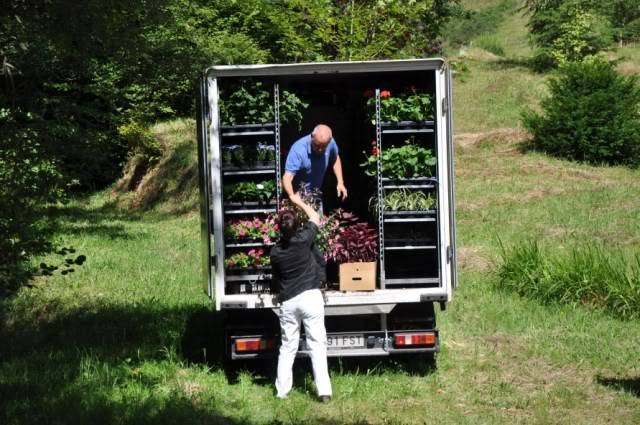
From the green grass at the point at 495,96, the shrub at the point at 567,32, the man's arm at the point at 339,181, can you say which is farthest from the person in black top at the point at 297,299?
the shrub at the point at 567,32

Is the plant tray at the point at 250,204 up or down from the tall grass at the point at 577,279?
up

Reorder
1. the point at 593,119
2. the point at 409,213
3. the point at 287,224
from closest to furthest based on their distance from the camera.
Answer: the point at 287,224
the point at 409,213
the point at 593,119

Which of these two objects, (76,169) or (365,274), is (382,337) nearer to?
(365,274)

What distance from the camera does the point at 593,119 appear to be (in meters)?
26.5

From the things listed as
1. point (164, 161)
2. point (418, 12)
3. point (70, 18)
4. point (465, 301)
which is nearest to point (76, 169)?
point (70, 18)

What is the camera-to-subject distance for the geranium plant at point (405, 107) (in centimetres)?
932

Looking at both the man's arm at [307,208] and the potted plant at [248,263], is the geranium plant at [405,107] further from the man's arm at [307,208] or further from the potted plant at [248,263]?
the potted plant at [248,263]

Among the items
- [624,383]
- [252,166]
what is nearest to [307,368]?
[252,166]

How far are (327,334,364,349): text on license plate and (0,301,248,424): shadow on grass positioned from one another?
49.6 inches

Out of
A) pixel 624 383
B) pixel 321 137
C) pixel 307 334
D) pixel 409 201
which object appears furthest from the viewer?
pixel 321 137

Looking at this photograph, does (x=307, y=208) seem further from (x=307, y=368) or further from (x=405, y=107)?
(x=307, y=368)

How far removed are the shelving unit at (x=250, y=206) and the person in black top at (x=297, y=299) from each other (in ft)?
2.53

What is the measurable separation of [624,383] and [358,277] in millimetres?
2671

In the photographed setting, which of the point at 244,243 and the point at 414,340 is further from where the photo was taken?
the point at 244,243
